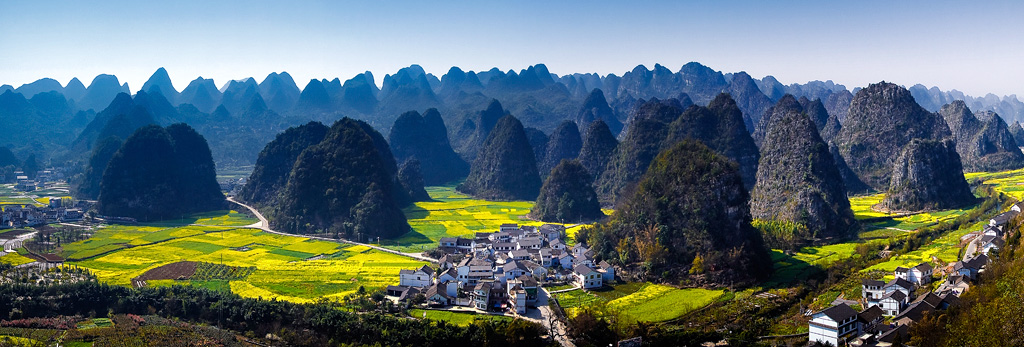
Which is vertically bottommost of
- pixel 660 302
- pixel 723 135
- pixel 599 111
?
pixel 660 302

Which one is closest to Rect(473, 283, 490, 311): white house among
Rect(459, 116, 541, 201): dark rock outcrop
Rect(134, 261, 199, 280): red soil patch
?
Rect(134, 261, 199, 280): red soil patch

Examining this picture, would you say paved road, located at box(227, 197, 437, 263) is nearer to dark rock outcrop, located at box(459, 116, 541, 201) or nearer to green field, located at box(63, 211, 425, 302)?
green field, located at box(63, 211, 425, 302)

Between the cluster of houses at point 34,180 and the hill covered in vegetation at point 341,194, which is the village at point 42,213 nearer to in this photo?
the cluster of houses at point 34,180

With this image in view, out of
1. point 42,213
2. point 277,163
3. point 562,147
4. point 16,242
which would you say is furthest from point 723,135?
point 42,213

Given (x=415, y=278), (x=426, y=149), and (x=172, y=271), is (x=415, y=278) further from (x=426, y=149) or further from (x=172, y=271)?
(x=426, y=149)

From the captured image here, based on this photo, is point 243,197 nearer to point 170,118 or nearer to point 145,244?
point 145,244

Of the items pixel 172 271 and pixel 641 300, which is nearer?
pixel 641 300
